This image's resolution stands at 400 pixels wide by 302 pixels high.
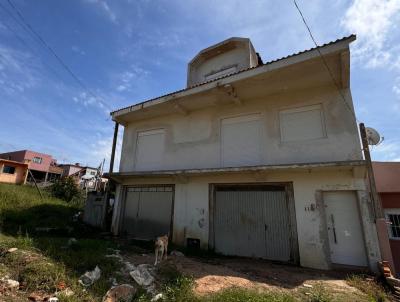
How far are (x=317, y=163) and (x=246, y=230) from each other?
3.26m

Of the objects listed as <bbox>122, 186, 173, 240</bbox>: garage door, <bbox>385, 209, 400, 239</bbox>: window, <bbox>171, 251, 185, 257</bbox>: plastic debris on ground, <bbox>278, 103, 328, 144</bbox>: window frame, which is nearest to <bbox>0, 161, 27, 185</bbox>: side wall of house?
<bbox>122, 186, 173, 240</bbox>: garage door

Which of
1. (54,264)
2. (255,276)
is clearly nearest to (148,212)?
(54,264)

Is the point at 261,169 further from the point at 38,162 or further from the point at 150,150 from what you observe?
the point at 38,162

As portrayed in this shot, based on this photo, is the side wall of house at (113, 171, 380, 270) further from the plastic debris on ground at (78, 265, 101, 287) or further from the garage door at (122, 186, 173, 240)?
the plastic debris on ground at (78, 265, 101, 287)

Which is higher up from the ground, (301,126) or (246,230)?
(301,126)

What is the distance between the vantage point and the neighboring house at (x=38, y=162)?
36.7 metres

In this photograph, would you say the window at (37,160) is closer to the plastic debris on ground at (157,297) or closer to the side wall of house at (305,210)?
the side wall of house at (305,210)

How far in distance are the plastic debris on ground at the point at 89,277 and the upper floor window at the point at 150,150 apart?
595 centimetres

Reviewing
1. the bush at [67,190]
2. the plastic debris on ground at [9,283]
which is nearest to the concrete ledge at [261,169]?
the plastic debris on ground at [9,283]

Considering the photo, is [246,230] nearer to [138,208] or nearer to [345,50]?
[138,208]

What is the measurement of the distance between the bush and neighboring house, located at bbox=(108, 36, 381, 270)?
10.4 metres

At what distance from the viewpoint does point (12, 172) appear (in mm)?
24672

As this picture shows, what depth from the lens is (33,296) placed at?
4.35m

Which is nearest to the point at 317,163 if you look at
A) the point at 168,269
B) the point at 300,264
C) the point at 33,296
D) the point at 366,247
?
the point at 366,247
